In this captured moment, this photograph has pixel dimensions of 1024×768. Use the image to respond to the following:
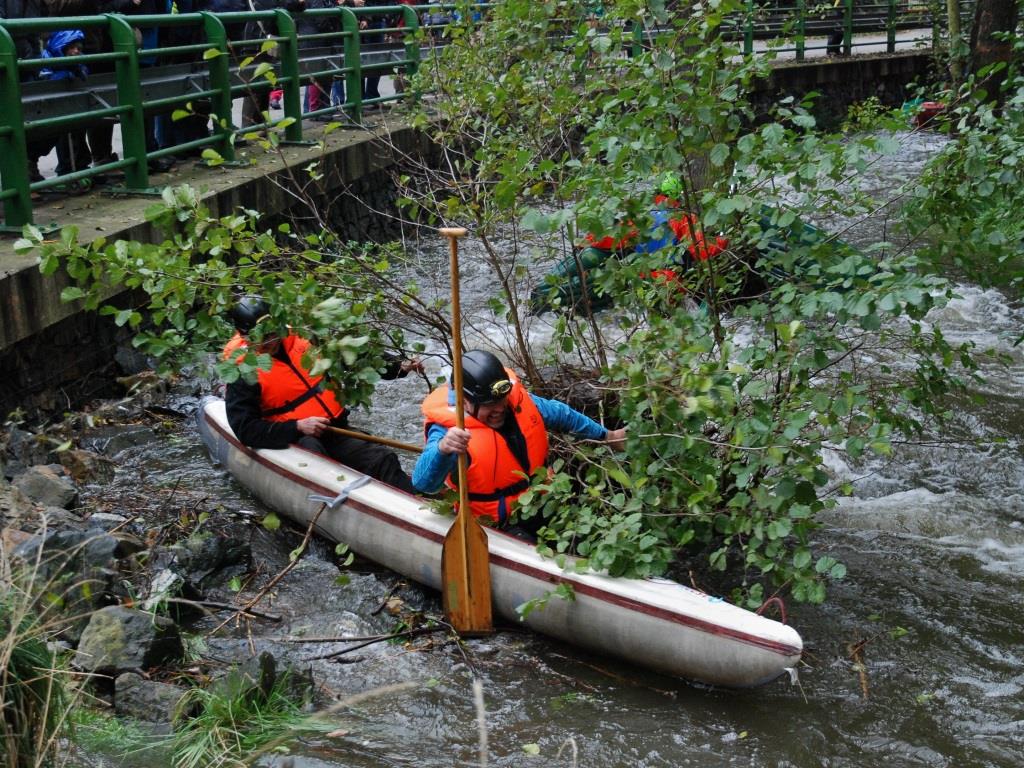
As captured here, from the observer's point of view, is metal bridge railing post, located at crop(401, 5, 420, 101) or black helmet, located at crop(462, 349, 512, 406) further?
metal bridge railing post, located at crop(401, 5, 420, 101)

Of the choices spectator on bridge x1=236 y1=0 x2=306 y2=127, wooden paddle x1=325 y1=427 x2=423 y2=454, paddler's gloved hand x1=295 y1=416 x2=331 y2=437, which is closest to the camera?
wooden paddle x1=325 y1=427 x2=423 y2=454

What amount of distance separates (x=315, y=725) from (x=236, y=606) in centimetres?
114

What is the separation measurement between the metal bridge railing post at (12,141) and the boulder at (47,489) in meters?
1.85

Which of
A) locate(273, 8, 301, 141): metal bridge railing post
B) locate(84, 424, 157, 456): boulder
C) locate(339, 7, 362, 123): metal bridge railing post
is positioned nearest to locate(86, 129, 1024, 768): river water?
locate(84, 424, 157, 456): boulder

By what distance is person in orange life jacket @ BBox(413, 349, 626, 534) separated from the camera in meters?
5.05

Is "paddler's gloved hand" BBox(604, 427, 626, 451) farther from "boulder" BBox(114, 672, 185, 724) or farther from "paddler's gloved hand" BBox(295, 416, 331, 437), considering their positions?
"boulder" BBox(114, 672, 185, 724)

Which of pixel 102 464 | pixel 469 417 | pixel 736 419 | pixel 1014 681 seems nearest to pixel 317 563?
pixel 469 417

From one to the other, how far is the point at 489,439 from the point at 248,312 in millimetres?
1426

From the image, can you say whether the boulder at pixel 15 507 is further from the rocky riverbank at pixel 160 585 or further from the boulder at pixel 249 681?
the boulder at pixel 249 681

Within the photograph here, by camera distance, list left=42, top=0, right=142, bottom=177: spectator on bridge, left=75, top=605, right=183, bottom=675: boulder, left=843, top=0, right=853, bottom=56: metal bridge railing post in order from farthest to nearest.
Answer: left=843, top=0, right=853, bottom=56: metal bridge railing post → left=42, top=0, right=142, bottom=177: spectator on bridge → left=75, top=605, right=183, bottom=675: boulder

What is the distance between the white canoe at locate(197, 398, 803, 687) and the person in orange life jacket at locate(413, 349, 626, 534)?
196 mm

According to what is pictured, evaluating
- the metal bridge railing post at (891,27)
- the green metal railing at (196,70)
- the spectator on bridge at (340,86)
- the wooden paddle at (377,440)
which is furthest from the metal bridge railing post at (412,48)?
the metal bridge railing post at (891,27)

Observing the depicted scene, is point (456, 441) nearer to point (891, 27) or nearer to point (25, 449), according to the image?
point (25, 449)

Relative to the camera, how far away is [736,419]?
15.0 ft
